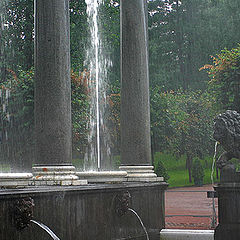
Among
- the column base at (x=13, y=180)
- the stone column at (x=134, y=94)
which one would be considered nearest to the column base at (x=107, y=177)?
the stone column at (x=134, y=94)

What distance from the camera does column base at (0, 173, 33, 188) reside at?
36.0 feet

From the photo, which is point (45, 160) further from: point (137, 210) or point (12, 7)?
point (12, 7)

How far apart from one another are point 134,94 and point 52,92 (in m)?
4.28

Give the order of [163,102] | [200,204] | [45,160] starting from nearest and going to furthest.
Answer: [45,160] → [200,204] → [163,102]

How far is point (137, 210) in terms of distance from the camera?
1455 centimetres

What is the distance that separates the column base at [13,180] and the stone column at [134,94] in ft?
17.1

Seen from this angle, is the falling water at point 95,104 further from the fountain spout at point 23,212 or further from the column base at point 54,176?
the fountain spout at point 23,212

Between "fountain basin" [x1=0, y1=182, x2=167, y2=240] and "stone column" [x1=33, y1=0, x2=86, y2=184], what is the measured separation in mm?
900

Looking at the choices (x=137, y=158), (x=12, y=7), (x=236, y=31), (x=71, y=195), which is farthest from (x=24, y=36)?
(x=236, y=31)

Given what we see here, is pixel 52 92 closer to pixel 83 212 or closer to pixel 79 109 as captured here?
pixel 83 212

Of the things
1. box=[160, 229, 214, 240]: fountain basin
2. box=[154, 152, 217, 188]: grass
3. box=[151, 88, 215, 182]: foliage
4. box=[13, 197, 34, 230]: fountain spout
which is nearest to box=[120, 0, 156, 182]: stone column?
box=[160, 229, 214, 240]: fountain basin

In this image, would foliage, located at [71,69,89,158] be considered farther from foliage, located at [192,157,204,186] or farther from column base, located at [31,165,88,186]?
foliage, located at [192,157,204,186]

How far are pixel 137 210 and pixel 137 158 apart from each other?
2105mm

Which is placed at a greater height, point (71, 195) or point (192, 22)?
point (192, 22)
